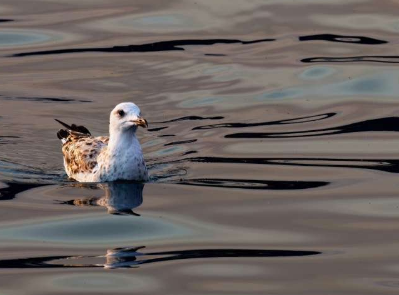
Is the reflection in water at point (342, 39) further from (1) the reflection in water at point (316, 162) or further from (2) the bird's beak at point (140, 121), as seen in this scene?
(2) the bird's beak at point (140, 121)

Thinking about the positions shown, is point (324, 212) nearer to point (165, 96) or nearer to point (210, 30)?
point (165, 96)

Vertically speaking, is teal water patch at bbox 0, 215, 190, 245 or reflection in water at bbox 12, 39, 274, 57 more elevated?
reflection in water at bbox 12, 39, 274, 57

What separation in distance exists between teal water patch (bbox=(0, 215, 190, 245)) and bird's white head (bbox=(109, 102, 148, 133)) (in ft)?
5.36

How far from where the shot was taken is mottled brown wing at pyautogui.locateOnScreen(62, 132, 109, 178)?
626 inches

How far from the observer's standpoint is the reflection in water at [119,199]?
14336mm

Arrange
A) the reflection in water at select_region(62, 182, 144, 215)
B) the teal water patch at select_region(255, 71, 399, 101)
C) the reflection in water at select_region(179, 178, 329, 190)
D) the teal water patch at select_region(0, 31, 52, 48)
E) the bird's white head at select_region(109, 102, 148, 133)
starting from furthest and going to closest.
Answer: the teal water patch at select_region(0, 31, 52, 48) → the teal water patch at select_region(255, 71, 399, 101) → the bird's white head at select_region(109, 102, 148, 133) → the reflection in water at select_region(179, 178, 329, 190) → the reflection in water at select_region(62, 182, 144, 215)

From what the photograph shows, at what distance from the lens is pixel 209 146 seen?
17.0 m

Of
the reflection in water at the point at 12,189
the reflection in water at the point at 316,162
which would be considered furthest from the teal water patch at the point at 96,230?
the reflection in water at the point at 316,162

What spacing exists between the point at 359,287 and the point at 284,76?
31.1 ft

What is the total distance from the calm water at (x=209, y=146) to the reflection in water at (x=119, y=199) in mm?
35

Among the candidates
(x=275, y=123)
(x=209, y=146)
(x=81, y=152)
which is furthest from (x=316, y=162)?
(x=81, y=152)

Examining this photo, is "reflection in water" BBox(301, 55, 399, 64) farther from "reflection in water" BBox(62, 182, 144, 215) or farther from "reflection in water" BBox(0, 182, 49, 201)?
"reflection in water" BBox(0, 182, 49, 201)

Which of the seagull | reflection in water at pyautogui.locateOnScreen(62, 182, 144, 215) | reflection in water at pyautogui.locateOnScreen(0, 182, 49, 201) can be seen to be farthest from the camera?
the seagull

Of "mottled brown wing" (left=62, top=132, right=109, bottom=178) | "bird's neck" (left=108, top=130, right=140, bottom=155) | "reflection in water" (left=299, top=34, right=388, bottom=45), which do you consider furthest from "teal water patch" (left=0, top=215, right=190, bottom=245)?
"reflection in water" (left=299, top=34, right=388, bottom=45)
